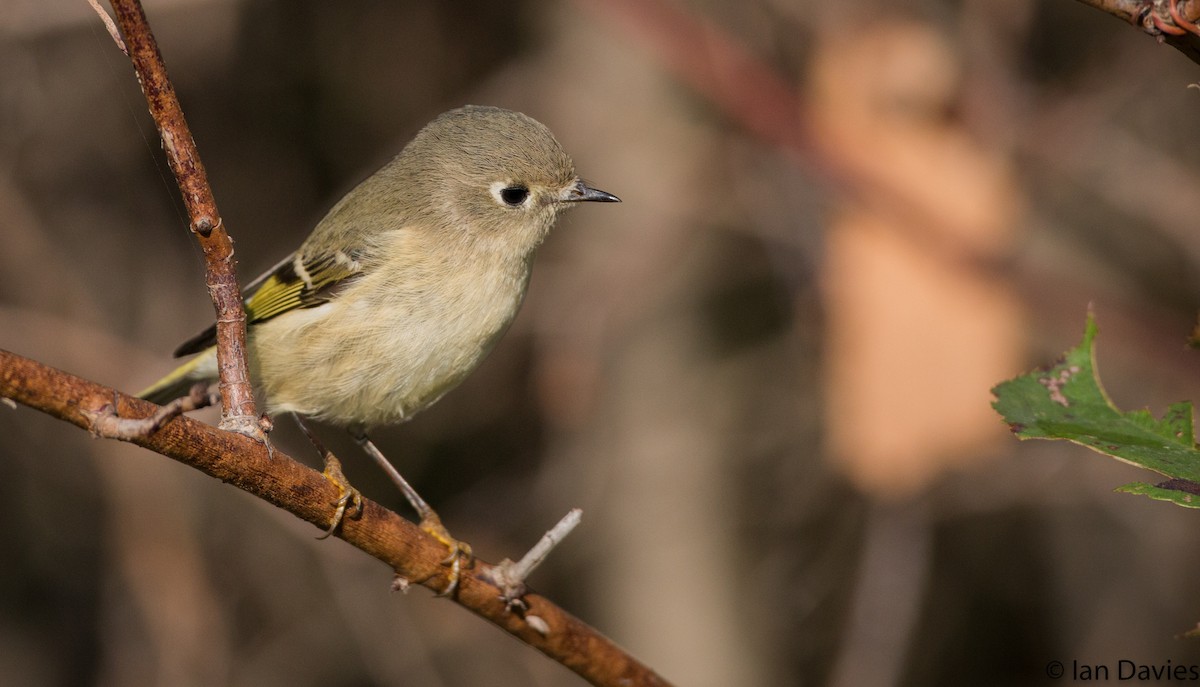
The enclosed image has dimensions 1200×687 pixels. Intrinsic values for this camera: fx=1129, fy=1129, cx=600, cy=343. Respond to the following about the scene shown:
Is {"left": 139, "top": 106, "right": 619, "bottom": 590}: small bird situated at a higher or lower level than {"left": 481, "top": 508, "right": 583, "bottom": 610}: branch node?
higher

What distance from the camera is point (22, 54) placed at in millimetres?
4047

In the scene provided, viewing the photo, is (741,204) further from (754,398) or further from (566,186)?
(566,186)

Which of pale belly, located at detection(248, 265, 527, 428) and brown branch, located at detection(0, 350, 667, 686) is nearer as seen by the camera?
brown branch, located at detection(0, 350, 667, 686)

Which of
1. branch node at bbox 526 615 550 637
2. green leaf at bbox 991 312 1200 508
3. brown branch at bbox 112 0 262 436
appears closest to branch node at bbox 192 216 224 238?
brown branch at bbox 112 0 262 436

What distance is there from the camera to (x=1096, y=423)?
142 cm

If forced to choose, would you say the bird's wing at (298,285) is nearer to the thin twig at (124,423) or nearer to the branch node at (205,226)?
the branch node at (205,226)

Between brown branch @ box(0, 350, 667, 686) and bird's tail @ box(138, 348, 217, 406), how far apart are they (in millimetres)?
1195

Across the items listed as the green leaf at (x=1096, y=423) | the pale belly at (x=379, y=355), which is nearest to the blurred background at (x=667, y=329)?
the pale belly at (x=379, y=355)

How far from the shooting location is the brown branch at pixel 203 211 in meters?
1.40

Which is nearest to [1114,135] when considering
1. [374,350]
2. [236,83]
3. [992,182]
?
[992,182]

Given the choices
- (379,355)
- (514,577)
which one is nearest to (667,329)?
(379,355)

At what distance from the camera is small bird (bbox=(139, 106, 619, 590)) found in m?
2.50

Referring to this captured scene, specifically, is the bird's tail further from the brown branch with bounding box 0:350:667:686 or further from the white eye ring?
the brown branch with bounding box 0:350:667:686

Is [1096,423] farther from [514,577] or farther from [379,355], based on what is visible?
[379,355]
